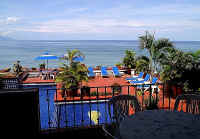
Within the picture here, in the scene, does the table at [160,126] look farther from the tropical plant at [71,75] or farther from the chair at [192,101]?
the tropical plant at [71,75]

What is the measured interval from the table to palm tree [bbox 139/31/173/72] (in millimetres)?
7303

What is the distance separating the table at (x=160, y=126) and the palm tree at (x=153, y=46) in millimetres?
7303

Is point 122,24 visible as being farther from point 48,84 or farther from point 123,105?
point 123,105

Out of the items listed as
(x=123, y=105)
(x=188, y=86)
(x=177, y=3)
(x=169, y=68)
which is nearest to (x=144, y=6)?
(x=177, y=3)

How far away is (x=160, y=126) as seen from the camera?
178 centimetres

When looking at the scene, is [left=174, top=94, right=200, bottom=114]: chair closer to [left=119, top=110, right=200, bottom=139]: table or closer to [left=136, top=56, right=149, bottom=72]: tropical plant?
[left=119, top=110, right=200, bottom=139]: table

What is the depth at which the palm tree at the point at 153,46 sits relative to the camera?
948 cm

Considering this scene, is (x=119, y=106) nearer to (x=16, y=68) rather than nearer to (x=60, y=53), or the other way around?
(x=16, y=68)

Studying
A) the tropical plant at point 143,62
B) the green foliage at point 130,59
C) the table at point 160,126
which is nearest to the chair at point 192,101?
the table at point 160,126

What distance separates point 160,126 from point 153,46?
8536mm

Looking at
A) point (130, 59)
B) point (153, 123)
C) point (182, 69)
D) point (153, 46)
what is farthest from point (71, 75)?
point (130, 59)

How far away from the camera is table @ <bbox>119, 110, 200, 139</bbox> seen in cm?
159

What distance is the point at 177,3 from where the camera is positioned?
993 centimetres

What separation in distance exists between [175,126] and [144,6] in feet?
36.2
